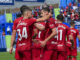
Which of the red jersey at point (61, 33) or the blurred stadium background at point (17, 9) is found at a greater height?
the red jersey at point (61, 33)

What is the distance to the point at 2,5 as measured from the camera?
28.9 meters

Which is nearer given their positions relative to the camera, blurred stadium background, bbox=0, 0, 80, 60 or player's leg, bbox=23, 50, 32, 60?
player's leg, bbox=23, 50, 32, 60

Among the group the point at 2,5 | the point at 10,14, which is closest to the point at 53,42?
the point at 10,14

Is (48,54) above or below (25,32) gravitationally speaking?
below

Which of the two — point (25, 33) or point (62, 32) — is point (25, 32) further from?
point (62, 32)

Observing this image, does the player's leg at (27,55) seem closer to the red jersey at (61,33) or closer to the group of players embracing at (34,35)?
the group of players embracing at (34,35)

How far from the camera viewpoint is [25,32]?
646 cm

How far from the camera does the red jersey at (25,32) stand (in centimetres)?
643

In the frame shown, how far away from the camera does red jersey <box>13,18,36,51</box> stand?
6.43 meters

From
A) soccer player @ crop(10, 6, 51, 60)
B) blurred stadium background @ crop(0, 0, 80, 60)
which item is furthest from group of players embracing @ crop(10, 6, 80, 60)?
blurred stadium background @ crop(0, 0, 80, 60)

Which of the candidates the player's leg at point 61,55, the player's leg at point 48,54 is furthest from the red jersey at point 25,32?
the player's leg at point 61,55

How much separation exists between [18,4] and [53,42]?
2220 centimetres

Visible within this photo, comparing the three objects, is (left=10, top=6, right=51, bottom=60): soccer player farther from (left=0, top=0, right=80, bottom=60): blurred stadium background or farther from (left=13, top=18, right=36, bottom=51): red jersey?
(left=0, top=0, right=80, bottom=60): blurred stadium background

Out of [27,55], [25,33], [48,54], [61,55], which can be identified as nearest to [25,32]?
[25,33]
